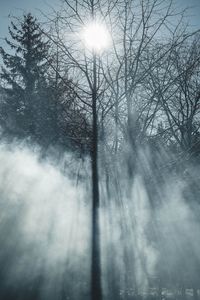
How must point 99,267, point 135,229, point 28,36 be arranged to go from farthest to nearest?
point 28,36 < point 135,229 < point 99,267

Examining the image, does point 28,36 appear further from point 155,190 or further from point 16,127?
point 155,190

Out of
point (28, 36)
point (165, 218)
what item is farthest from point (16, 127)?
point (165, 218)

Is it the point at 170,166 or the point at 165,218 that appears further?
the point at 165,218

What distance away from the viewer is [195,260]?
9047 mm

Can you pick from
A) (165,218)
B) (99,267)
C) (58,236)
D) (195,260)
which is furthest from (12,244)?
(195,260)

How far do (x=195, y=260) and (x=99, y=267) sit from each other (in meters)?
5.23

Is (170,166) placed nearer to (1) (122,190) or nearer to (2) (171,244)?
(1) (122,190)

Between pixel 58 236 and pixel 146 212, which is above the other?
pixel 146 212

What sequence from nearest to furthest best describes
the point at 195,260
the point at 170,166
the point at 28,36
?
the point at 170,166, the point at 195,260, the point at 28,36

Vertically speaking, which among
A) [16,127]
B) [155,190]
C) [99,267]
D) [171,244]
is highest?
[16,127]

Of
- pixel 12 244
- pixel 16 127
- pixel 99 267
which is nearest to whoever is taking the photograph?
pixel 12 244

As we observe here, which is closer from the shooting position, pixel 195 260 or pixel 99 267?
pixel 99 267

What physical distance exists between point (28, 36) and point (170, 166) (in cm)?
1425

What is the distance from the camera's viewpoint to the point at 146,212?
7469mm
